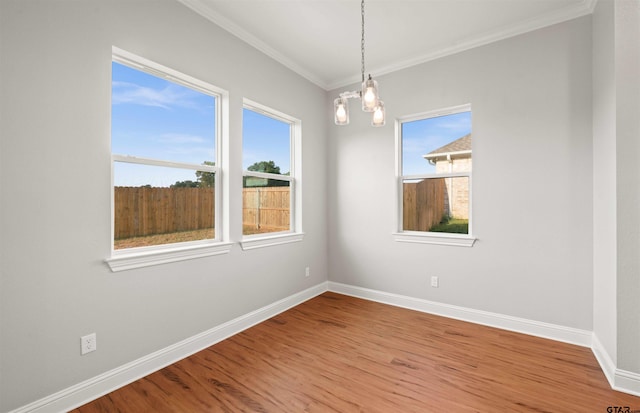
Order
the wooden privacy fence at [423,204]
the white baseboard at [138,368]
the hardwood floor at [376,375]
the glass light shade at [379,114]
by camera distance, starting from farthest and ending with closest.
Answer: the wooden privacy fence at [423,204] → the glass light shade at [379,114] → the hardwood floor at [376,375] → the white baseboard at [138,368]

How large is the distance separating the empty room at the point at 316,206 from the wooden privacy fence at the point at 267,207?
0.08ft

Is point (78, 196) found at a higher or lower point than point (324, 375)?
higher

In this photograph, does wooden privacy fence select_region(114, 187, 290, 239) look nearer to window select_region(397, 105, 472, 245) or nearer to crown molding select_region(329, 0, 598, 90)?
window select_region(397, 105, 472, 245)

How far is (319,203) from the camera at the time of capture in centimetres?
410

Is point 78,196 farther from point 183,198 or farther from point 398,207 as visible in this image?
point 398,207

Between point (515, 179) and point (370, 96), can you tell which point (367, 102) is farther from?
point (515, 179)

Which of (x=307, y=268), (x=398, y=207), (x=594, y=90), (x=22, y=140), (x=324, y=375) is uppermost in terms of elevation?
(x=594, y=90)

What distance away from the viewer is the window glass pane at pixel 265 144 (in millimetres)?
3174

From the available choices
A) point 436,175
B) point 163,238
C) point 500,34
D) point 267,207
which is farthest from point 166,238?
point 500,34

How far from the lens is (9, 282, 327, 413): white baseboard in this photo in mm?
1754

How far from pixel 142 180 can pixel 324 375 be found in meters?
2.05

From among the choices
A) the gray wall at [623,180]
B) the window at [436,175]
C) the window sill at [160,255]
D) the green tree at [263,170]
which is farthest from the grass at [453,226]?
the window sill at [160,255]

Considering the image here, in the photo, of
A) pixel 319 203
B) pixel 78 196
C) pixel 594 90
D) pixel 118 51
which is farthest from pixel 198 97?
pixel 594 90

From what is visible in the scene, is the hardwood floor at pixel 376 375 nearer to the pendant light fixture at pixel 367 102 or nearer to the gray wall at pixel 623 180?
the gray wall at pixel 623 180
